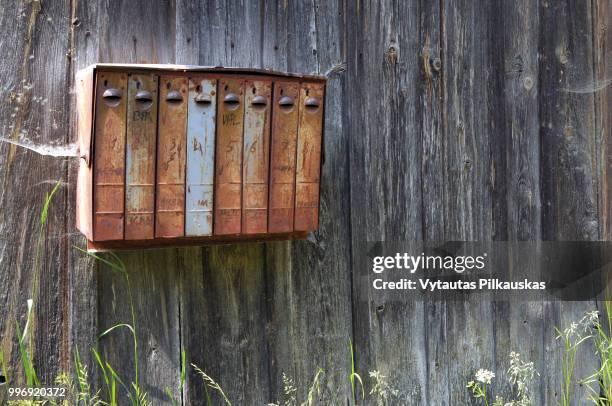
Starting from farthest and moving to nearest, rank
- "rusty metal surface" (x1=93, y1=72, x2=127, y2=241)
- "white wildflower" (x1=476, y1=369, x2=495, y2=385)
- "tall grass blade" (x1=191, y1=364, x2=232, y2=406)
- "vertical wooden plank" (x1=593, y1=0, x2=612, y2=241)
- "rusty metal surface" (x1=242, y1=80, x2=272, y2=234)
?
"vertical wooden plank" (x1=593, y1=0, x2=612, y2=241) < "white wildflower" (x1=476, y1=369, x2=495, y2=385) < "tall grass blade" (x1=191, y1=364, x2=232, y2=406) < "rusty metal surface" (x1=242, y1=80, x2=272, y2=234) < "rusty metal surface" (x1=93, y1=72, x2=127, y2=241)

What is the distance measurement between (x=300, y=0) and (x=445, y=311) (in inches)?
45.7

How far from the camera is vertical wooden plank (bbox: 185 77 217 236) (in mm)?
1710

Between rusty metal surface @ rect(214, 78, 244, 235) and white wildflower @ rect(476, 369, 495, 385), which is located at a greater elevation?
rusty metal surface @ rect(214, 78, 244, 235)

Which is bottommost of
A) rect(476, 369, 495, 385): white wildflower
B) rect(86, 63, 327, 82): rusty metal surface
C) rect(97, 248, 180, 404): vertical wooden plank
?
rect(476, 369, 495, 385): white wildflower

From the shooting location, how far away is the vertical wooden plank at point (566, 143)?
2236 millimetres

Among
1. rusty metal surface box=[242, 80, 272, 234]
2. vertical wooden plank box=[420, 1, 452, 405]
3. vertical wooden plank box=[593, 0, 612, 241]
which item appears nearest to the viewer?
rusty metal surface box=[242, 80, 272, 234]

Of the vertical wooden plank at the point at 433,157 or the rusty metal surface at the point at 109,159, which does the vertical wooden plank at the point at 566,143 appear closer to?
the vertical wooden plank at the point at 433,157

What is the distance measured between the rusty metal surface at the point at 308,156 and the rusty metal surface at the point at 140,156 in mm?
416

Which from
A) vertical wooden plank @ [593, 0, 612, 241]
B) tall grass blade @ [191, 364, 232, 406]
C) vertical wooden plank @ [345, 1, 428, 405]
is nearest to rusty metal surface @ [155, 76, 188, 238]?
tall grass blade @ [191, 364, 232, 406]

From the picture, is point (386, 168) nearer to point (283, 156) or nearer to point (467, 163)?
point (467, 163)

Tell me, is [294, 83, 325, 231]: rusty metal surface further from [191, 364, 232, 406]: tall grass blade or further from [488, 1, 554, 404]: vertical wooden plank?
[488, 1, 554, 404]: vertical wooden plank

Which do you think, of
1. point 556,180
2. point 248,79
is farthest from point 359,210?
point 556,180

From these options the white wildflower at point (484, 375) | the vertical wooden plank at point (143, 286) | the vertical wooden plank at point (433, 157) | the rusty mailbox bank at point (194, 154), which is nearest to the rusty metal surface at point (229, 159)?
the rusty mailbox bank at point (194, 154)

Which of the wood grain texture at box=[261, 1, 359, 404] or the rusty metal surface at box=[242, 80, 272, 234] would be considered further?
the wood grain texture at box=[261, 1, 359, 404]
